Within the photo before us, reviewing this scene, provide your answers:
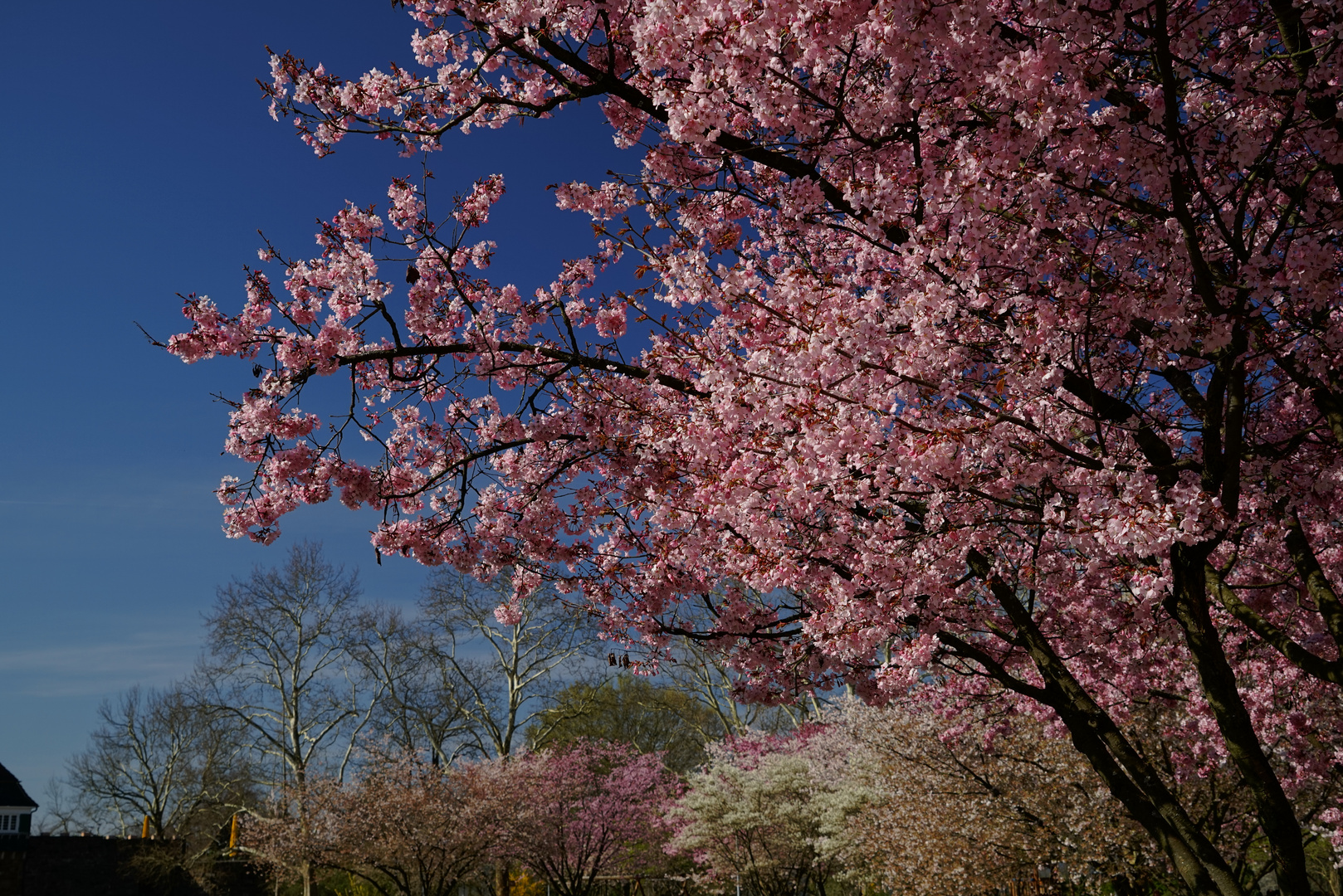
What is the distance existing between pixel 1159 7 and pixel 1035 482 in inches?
96.8

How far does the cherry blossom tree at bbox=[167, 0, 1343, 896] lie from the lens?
434 centimetres

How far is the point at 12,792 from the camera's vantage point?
36.3 m

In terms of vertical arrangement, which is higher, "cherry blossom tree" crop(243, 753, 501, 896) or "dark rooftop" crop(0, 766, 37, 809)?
"dark rooftop" crop(0, 766, 37, 809)

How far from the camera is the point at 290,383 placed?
21.6ft

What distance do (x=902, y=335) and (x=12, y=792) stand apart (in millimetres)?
44965

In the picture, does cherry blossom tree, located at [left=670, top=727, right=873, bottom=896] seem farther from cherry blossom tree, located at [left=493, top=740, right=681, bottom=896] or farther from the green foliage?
the green foliage

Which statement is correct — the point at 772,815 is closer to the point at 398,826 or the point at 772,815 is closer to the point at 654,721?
the point at 398,826

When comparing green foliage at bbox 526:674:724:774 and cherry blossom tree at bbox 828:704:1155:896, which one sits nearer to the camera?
cherry blossom tree at bbox 828:704:1155:896

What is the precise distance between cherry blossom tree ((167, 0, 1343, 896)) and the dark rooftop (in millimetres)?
39167

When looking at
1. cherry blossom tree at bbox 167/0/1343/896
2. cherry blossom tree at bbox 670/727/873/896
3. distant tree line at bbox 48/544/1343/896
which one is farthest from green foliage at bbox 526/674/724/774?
cherry blossom tree at bbox 167/0/1343/896

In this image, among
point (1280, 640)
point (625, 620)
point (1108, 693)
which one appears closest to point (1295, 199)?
point (1280, 640)

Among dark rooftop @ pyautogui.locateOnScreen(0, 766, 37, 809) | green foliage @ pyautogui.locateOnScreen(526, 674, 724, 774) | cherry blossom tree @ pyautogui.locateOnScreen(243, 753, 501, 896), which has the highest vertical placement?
green foliage @ pyautogui.locateOnScreen(526, 674, 724, 774)

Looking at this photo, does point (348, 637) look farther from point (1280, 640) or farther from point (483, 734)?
point (1280, 640)

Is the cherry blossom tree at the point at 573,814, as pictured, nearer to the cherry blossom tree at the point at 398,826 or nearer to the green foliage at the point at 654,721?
the cherry blossom tree at the point at 398,826
